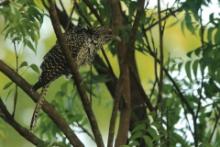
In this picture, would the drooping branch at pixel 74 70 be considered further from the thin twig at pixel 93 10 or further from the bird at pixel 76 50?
the bird at pixel 76 50

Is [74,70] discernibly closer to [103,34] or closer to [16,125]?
[16,125]

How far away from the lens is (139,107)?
3.80 m

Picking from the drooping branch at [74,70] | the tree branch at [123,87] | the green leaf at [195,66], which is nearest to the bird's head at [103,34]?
the tree branch at [123,87]

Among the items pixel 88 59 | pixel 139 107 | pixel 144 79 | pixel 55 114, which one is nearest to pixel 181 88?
pixel 139 107

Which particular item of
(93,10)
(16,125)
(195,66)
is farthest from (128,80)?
(16,125)

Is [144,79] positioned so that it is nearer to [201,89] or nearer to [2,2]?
[201,89]

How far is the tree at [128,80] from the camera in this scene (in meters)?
2.79

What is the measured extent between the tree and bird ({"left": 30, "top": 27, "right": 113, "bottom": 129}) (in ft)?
0.20

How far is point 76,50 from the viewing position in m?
3.80

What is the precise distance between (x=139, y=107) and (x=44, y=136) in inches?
23.1

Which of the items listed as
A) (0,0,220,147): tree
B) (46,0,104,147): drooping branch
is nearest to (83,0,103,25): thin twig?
(0,0,220,147): tree

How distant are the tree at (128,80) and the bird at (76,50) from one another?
6cm

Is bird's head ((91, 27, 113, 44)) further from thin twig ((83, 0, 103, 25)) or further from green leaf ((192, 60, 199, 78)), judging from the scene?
green leaf ((192, 60, 199, 78))

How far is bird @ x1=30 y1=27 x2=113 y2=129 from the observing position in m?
3.62
